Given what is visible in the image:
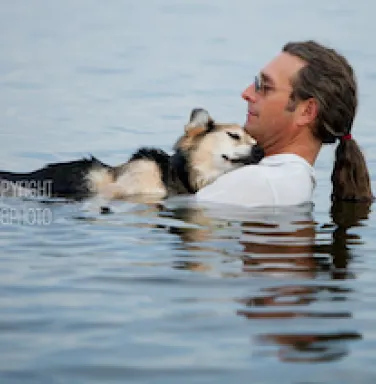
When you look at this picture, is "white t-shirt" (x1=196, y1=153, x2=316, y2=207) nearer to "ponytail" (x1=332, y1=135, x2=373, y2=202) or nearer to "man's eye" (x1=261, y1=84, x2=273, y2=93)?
"man's eye" (x1=261, y1=84, x2=273, y2=93)

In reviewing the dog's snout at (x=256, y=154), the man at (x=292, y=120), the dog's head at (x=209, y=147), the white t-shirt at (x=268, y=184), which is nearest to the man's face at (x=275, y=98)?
the man at (x=292, y=120)

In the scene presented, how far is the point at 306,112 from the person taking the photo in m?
6.82

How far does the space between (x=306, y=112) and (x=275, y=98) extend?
0.20m

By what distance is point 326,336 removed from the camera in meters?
4.30

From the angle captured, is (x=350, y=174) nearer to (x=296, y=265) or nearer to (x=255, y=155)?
(x=255, y=155)

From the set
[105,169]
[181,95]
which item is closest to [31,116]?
[181,95]

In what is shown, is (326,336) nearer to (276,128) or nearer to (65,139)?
(276,128)

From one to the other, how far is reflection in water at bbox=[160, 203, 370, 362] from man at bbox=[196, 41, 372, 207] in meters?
0.20

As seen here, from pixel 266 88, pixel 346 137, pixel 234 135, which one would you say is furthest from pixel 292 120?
pixel 234 135

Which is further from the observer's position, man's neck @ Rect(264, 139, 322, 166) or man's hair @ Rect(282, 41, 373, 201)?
man's neck @ Rect(264, 139, 322, 166)

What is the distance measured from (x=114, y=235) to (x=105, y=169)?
2060mm

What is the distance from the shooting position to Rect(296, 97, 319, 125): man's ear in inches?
267

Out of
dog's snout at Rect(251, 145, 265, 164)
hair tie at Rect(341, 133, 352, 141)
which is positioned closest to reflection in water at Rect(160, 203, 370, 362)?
hair tie at Rect(341, 133, 352, 141)

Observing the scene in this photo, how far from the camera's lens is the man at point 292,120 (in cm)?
663
